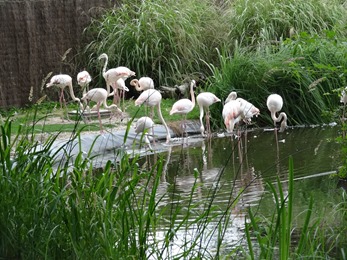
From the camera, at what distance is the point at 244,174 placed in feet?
25.7

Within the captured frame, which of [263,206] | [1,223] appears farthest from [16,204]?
[263,206]

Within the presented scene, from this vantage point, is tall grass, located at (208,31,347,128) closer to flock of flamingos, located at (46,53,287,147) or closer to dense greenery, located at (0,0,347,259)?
dense greenery, located at (0,0,347,259)

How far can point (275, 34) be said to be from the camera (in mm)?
13148

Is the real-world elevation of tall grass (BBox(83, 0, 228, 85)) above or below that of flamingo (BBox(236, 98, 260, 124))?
above

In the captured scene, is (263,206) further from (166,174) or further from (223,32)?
(223,32)

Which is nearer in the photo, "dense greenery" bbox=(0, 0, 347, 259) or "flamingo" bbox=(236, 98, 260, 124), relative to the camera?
"dense greenery" bbox=(0, 0, 347, 259)

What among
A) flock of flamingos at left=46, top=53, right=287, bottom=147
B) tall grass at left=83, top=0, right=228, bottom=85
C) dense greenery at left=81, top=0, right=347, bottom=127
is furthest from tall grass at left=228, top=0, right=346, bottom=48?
flock of flamingos at left=46, top=53, right=287, bottom=147

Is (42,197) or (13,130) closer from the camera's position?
(42,197)

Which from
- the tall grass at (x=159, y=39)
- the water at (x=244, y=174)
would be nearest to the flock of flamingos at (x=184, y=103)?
the water at (x=244, y=174)

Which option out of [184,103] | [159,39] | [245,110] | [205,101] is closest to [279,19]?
[159,39]

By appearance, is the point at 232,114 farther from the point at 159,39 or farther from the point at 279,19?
the point at 279,19

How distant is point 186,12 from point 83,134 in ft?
15.0

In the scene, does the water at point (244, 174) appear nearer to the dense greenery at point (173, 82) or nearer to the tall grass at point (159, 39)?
the dense greenery at point (173, 82)

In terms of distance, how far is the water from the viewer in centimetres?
565
